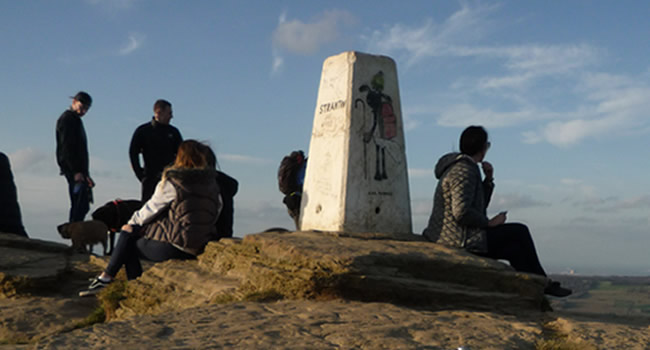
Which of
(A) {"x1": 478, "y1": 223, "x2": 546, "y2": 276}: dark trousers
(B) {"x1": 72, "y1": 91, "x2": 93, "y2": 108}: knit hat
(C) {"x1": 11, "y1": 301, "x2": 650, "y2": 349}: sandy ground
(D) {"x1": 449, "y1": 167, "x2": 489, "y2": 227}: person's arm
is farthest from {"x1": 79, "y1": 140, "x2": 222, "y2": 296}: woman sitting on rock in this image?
(B) {"x1": 72, "y1": 91, "x2": 93, "y2": 108}: knit hat

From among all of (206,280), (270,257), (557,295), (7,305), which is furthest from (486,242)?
(7,305)

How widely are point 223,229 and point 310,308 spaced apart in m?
3.08

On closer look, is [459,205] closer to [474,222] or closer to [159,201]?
[474,222]

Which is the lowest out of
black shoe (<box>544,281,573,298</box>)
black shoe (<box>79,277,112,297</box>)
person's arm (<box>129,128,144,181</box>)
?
black shoe (<box>79,277,112,297</box>)

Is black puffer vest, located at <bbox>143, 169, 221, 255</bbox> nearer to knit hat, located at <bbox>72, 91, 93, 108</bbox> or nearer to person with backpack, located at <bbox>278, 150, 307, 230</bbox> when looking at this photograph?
person with backpack, located at <bbox>278, 150, 307, 230</bbox>

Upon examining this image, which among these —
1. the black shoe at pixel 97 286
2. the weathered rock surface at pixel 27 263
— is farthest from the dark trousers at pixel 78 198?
the black shoe at pixel 97 286

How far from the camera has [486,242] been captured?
6.31m

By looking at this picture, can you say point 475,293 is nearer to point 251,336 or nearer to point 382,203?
point 382,203

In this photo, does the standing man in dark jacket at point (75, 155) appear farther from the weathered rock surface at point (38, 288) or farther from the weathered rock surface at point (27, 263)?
the weathered rock surface at point (38, 288)

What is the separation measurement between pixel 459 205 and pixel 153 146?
16.8ft

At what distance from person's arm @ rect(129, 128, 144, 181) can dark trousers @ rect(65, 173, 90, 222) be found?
3.64 ft

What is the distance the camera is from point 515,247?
6.42m

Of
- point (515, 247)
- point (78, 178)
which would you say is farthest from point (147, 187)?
point (515, 247)

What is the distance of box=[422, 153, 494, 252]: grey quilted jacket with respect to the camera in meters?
6.05
